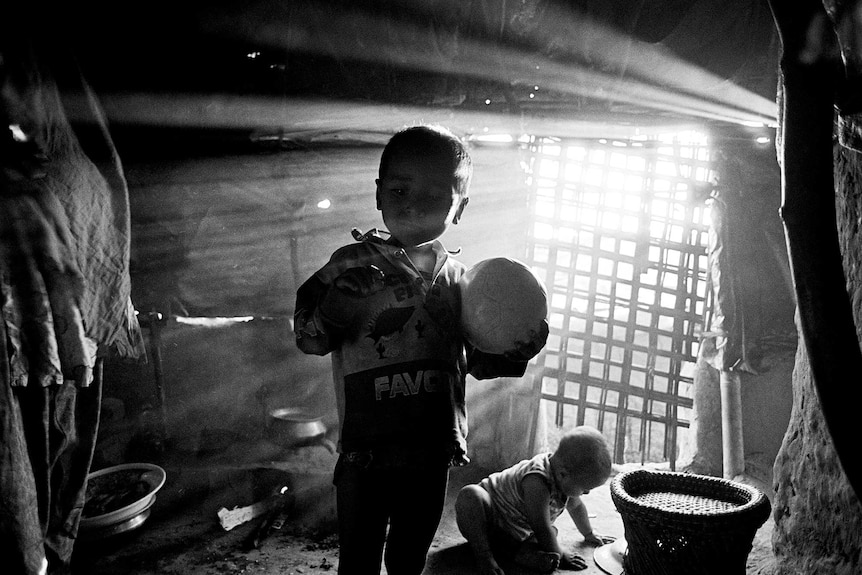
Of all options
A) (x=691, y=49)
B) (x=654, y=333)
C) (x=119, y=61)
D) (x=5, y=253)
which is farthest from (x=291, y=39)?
(x=654, y=333)

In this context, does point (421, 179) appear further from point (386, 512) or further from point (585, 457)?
point (585, 457)

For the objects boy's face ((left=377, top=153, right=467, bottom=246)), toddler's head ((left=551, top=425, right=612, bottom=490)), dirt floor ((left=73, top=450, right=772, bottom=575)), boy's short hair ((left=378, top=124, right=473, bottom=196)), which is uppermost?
boy's short hair ((left=378, top=124, right=473, bottom=196))

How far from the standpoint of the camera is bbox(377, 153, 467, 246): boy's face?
1422mm

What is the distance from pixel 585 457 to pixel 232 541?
2554 mm

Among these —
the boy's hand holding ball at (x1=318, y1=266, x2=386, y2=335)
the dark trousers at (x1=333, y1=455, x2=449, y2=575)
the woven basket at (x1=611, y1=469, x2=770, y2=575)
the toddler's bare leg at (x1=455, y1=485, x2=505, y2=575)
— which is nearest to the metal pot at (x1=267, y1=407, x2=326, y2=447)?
the toddler's bare leg at (x1=455, y1=485, x2=505, y2=575)

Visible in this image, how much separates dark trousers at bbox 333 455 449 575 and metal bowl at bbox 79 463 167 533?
105 inches

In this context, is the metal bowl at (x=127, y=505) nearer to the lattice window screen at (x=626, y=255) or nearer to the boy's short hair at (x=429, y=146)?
the boy's short hair at (x=429, y=146)

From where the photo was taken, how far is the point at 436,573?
349cm

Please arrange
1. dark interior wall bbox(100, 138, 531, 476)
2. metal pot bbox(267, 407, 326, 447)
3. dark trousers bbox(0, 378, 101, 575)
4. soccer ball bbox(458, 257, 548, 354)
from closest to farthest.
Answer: soccer ball bbox(458, 257, 548, 354)
dark trousers bbox(0, 378, 101, 575)
dark interior wall bbox(100, 138, 531, 476)
metal pot bbox(267, 407, 326, 447)

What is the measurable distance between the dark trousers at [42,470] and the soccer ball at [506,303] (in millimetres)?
1937

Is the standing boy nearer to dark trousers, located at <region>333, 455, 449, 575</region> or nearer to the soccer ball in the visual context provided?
dark trousers, located at <region>333, 455, 449, 575</region>

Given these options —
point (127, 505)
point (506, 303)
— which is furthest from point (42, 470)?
point (506, 303)

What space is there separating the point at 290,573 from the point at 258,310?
104 inches

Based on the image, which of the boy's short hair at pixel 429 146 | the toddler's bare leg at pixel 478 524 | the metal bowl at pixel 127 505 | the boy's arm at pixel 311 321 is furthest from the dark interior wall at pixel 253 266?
the boy's arm at pixel 311 321
